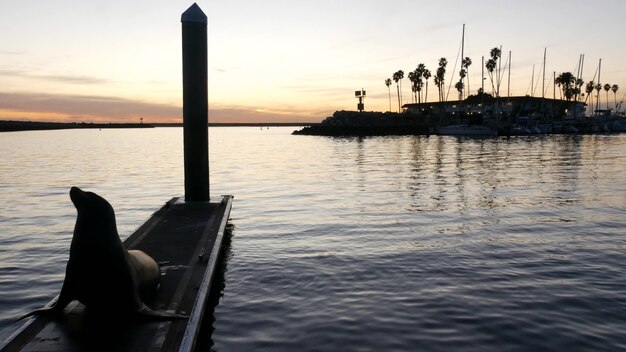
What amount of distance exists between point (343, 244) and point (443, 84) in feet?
507

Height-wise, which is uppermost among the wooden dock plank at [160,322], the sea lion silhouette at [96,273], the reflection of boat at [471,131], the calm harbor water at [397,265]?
the reflection of boat at [471,131]

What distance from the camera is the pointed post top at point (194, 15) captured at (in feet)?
48.0

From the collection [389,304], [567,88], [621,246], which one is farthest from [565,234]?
[567,88]

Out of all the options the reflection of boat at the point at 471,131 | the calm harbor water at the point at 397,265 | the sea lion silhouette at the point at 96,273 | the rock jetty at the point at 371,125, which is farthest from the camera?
the rock jetty at the point at 371,125

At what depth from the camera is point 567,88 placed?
155 meters

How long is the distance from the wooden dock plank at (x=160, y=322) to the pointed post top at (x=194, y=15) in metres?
6.68

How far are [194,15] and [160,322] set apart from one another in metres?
10.8

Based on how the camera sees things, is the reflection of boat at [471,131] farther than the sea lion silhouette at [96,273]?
Yes

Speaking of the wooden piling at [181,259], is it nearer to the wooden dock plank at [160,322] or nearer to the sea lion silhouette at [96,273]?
the wooden dock plank at [160,322]

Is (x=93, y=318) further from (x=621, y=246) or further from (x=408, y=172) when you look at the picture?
(x=408, y=172)

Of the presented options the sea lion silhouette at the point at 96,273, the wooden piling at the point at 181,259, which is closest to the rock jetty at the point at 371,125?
the wooden piling at the point at 181,259

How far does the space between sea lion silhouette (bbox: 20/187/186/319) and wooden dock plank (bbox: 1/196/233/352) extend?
0.20 m

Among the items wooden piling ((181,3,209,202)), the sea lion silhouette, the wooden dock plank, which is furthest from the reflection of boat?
the sea lion silhouette

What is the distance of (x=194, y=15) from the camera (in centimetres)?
1466
